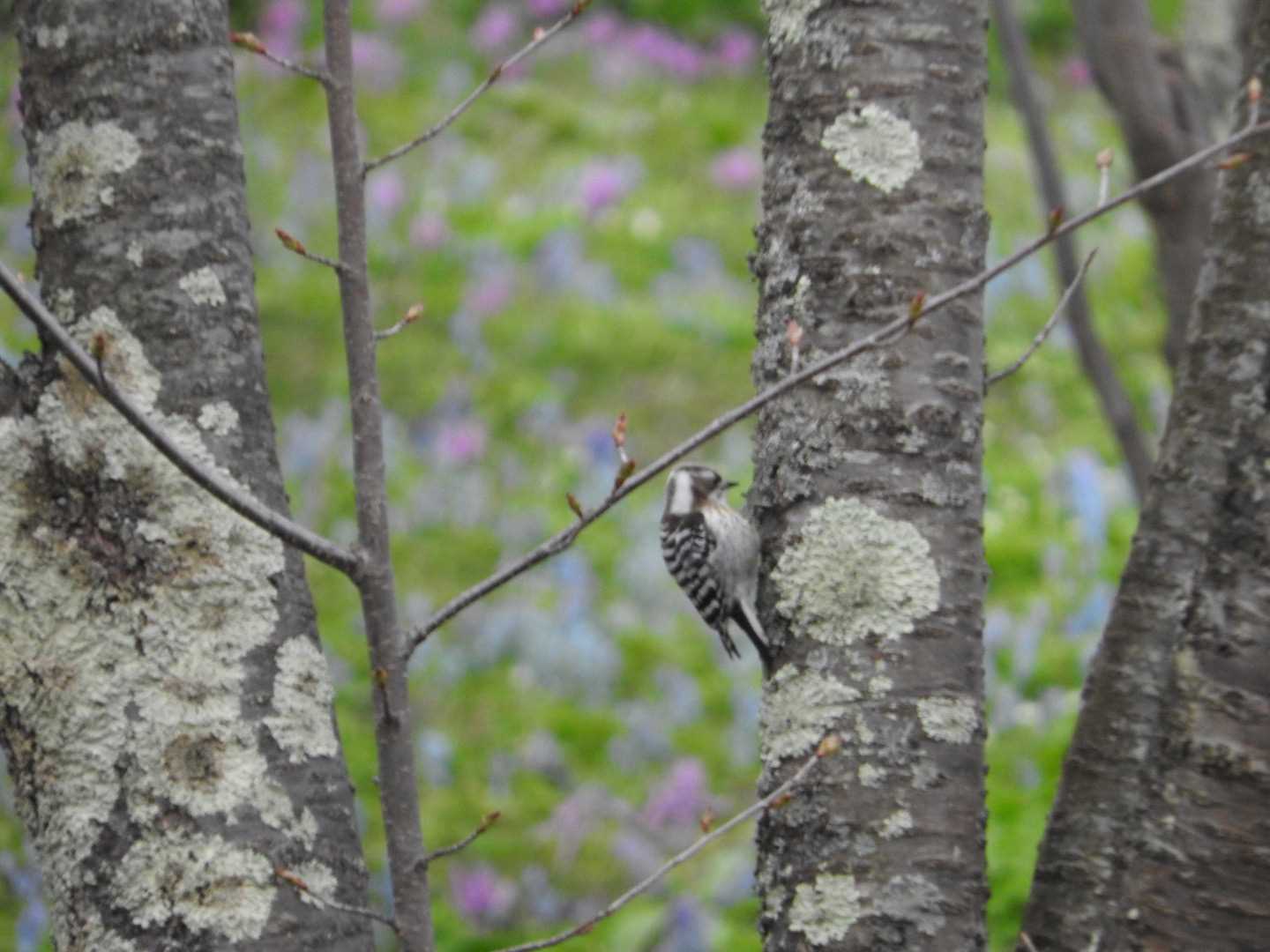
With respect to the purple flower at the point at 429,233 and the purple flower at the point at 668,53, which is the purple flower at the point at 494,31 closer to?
the purple flower at the point at 668,53

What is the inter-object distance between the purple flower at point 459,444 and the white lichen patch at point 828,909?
462cm

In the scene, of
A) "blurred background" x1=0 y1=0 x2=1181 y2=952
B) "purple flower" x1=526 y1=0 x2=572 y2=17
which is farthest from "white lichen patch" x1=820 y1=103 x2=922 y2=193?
"purple flower" x1=526 y1=0 x2=572 y2=17

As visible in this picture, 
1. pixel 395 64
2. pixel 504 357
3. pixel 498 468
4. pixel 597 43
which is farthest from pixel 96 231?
pixel 597 43

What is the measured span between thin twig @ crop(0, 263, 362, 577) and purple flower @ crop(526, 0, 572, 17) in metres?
8.61

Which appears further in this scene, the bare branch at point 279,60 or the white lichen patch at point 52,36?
the white lichen patch at point 52,36

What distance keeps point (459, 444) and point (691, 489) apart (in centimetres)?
313

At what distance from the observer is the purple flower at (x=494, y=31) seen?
31.8 feet

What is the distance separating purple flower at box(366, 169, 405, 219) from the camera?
8109 millimetres

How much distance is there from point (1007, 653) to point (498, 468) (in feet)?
7.32

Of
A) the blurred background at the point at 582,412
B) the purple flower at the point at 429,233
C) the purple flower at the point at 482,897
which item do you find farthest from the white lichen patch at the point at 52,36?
the purple flower at the point at 429,233

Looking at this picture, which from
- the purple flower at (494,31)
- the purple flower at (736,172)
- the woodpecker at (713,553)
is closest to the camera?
the woodpecker at (713,553)

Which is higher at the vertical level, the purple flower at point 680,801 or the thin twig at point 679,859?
the purple flower at point 680,801

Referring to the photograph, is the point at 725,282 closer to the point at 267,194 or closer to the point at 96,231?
the point at 267,194

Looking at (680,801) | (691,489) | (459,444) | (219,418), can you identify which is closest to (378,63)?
(459,444)
